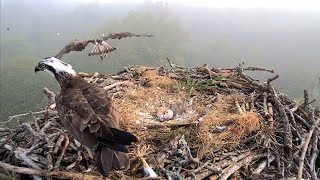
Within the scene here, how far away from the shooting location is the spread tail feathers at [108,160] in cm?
356

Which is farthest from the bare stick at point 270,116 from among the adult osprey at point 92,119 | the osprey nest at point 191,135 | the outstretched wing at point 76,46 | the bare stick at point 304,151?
the outstretched wing at point 76,46

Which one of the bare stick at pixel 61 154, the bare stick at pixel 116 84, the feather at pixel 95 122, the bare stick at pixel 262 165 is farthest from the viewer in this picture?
the bare stick at pixel 116 84

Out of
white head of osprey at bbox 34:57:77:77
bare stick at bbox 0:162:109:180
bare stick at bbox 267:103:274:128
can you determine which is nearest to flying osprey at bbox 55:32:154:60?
white head of osprey at bbox 34:57:77:77

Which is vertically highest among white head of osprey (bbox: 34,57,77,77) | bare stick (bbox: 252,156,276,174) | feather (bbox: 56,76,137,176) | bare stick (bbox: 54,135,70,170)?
white head of osprey (bbox: 34,57,77,77)

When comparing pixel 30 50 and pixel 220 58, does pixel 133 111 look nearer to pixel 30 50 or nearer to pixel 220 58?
pixel 220 58

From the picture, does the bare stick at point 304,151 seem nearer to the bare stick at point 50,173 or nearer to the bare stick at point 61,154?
the bare stick at point 50,173

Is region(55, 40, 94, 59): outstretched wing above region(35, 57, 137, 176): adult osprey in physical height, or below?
above

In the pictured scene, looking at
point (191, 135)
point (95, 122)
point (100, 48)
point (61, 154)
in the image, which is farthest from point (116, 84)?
point (95, 122)

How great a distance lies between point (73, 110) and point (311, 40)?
1552 centimetres

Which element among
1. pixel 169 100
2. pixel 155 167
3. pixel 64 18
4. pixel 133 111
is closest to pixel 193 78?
pixel 169 100

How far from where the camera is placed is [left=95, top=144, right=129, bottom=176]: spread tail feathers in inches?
140

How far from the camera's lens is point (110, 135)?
356cm

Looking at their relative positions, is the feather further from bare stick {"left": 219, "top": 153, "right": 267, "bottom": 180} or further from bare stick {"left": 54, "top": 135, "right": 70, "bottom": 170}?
bare stick {"left": 219, "top": 153, "right": 267, "bottom": 180}

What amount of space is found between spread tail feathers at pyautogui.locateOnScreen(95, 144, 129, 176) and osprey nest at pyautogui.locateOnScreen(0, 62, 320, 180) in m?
0.22
